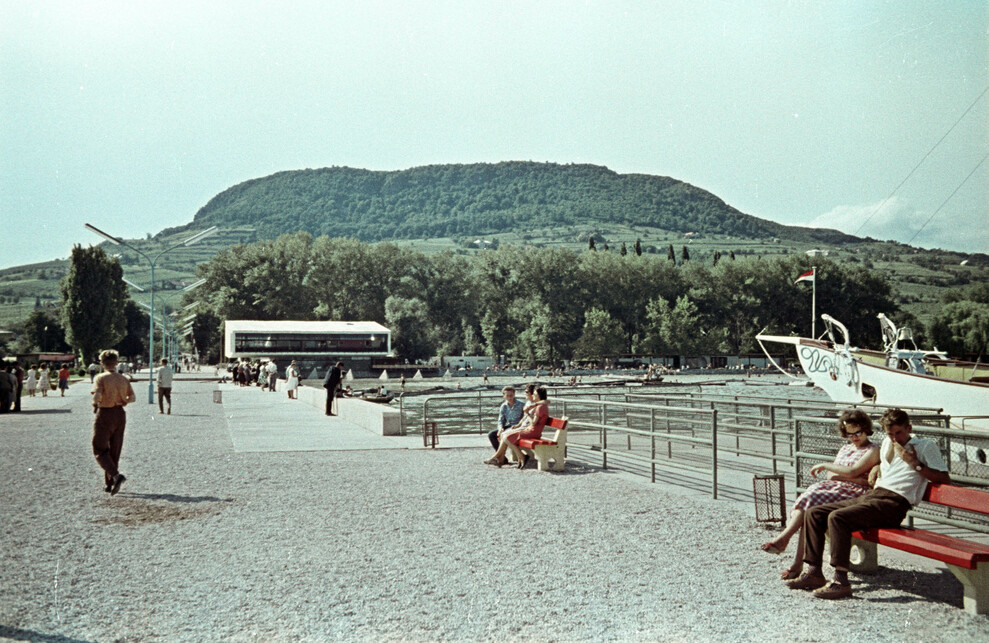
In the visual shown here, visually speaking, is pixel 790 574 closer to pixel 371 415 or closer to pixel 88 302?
pixel 371 415

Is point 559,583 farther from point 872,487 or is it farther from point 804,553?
point 872,487

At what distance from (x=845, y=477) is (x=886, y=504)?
586 millimetres

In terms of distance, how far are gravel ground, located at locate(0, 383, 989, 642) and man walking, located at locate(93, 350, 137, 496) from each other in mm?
273

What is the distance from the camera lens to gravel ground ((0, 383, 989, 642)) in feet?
18.3

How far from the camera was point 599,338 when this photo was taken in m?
109

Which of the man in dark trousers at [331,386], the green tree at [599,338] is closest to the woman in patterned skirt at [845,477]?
the man in dark trousers at [331,386]

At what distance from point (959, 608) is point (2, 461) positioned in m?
14.5

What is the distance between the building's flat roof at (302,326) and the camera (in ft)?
329

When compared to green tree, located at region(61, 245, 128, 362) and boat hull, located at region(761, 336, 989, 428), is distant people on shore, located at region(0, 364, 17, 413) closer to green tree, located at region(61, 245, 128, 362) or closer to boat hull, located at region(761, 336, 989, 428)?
boat hull, located at region(761, 336, 989, 428)

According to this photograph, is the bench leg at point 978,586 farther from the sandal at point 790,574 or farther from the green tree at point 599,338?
the green tree at point 599,338

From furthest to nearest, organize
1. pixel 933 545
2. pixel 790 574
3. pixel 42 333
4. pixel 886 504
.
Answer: pixel 42 333, pixel 790 574, pixel 886 504, pixel 933 545

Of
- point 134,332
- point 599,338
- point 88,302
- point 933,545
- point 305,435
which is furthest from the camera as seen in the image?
point 134,332

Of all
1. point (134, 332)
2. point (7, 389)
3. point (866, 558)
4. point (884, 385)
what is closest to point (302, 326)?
point (134, 332)

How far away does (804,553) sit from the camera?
21.7 ft
